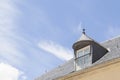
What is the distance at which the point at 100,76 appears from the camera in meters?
21.6

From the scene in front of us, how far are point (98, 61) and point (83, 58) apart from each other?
163cm

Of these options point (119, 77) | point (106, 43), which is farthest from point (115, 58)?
point (106, 43)

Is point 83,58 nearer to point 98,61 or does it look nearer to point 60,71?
point 98,61

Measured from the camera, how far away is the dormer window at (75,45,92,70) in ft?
77.8

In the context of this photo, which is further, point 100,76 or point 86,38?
point 86,38

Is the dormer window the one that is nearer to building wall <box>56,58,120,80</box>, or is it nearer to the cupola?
the cupola

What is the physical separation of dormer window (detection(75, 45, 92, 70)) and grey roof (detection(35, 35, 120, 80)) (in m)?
0.66

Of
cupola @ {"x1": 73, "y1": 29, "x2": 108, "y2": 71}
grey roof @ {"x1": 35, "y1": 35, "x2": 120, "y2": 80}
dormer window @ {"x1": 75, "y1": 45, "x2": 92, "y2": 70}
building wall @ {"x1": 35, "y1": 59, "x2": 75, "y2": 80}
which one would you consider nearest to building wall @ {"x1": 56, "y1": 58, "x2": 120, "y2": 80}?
grey roof @ {"x1": 35, "y1": 35, "x2": 120, "y2": 80}

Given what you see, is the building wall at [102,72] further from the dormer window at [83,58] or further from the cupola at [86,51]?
the dormer window at [83,58]

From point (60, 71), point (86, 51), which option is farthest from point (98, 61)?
point (60, 71)

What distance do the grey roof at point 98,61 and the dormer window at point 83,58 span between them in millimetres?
663

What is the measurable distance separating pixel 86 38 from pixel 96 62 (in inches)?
98.4

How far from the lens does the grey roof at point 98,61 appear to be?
22.3m

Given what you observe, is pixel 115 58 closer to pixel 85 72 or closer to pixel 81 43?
pixel 85 72
